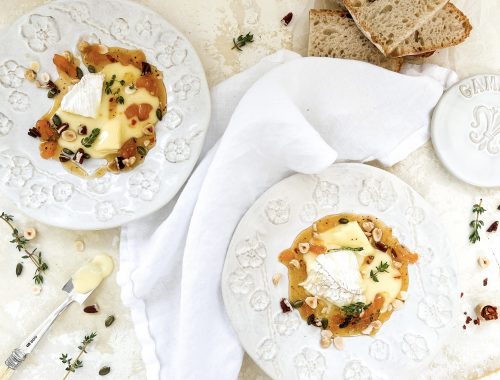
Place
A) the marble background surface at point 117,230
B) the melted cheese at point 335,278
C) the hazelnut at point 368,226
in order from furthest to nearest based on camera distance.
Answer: the marble background surface at point 117,230, the hazelnut at point 368,226, the melted cheese at point 335,278

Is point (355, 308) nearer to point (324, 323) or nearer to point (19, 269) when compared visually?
point (324, 323)

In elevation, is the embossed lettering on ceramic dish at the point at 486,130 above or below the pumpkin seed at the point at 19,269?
below

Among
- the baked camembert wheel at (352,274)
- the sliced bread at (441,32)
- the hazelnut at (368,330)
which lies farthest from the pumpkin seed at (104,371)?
the sliced bread at (441,32)

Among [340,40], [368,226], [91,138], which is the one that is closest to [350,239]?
[368,226]

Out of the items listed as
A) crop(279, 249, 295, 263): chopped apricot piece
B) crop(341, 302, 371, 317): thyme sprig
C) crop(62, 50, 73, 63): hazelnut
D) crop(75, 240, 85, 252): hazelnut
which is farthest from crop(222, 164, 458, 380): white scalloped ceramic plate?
crop(62, 50, 73, 63): hazelnut

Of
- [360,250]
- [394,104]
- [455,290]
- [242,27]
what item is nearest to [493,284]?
[455,290]

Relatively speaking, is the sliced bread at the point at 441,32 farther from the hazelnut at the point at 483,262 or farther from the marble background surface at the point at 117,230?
the hazelnut at the point at 483,262

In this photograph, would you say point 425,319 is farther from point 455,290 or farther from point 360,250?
point 360,250
